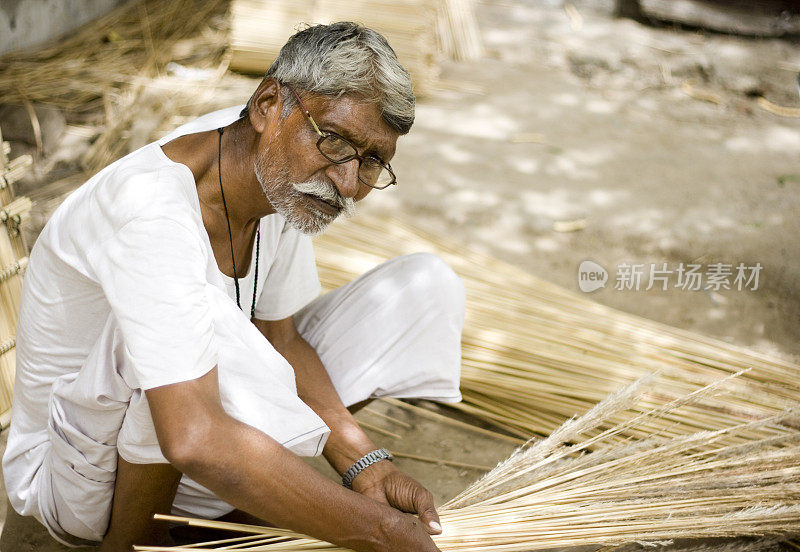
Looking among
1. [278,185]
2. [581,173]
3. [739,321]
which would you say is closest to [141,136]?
[581,173]

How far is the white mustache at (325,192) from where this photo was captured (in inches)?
57.7

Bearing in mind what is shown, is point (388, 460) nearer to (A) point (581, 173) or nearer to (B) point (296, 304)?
(B) point (296, 304)

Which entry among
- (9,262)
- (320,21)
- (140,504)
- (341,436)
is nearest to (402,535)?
(341,436)

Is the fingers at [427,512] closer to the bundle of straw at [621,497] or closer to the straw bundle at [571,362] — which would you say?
the bundle of straw at [621,497]

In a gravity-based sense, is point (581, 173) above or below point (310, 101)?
below

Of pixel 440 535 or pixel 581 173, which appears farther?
pixel 581 173

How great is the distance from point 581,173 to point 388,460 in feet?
8.24

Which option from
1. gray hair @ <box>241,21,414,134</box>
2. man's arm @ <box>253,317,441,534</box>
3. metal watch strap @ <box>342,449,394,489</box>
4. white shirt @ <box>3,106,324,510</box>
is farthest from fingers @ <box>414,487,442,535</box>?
gray hair @ <box>241,21,414,134</box>

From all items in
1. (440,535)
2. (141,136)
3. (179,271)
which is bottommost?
(141,136)

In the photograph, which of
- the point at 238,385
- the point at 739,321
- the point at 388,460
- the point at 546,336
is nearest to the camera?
the point at 238,385

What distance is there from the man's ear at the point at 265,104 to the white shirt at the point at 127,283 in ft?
0.39

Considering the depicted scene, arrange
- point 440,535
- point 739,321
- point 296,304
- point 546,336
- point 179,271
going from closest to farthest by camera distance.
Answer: point 179,271, point 440,535, point 296,304, point 546,336, point 739,321

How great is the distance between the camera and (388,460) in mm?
1726

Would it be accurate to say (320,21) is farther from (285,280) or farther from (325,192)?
(325,192)
